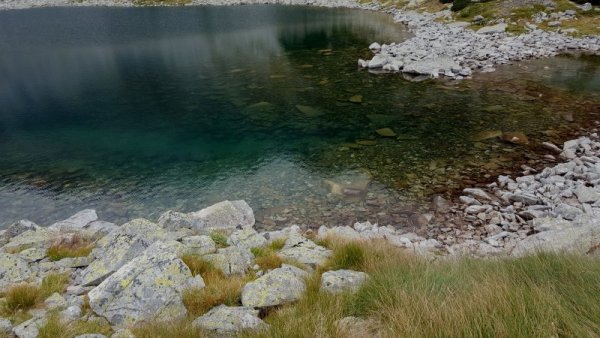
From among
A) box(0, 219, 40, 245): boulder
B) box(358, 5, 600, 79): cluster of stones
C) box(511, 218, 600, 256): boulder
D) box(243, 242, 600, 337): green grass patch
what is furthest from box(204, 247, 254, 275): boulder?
box(358, 5, 600, 79): cluster of stones

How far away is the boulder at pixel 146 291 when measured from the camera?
254 inches

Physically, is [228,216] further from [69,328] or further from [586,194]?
[586,194]

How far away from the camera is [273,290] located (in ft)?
21.8

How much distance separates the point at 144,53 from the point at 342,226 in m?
44.8

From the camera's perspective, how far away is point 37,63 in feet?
143

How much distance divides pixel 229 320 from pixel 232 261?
2.60 metres

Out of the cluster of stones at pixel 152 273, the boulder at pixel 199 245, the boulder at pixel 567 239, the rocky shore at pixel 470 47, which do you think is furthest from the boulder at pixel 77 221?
the rocky shore at pixel 470 47

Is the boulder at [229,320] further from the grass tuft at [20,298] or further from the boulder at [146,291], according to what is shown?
the grass tuft at [20,298]

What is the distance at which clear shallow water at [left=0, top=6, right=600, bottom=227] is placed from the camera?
53.1 ft

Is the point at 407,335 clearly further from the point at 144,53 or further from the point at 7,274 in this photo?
the point at 144,53

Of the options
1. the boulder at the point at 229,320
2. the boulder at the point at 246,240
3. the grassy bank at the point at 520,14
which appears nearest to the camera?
the boulder at the point at 229,320

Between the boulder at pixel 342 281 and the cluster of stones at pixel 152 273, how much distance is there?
0.02 m

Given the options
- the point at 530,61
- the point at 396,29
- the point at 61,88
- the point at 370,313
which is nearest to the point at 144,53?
the point at 61,88

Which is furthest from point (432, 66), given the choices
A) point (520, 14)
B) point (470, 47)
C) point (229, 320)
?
point (229, 320)
